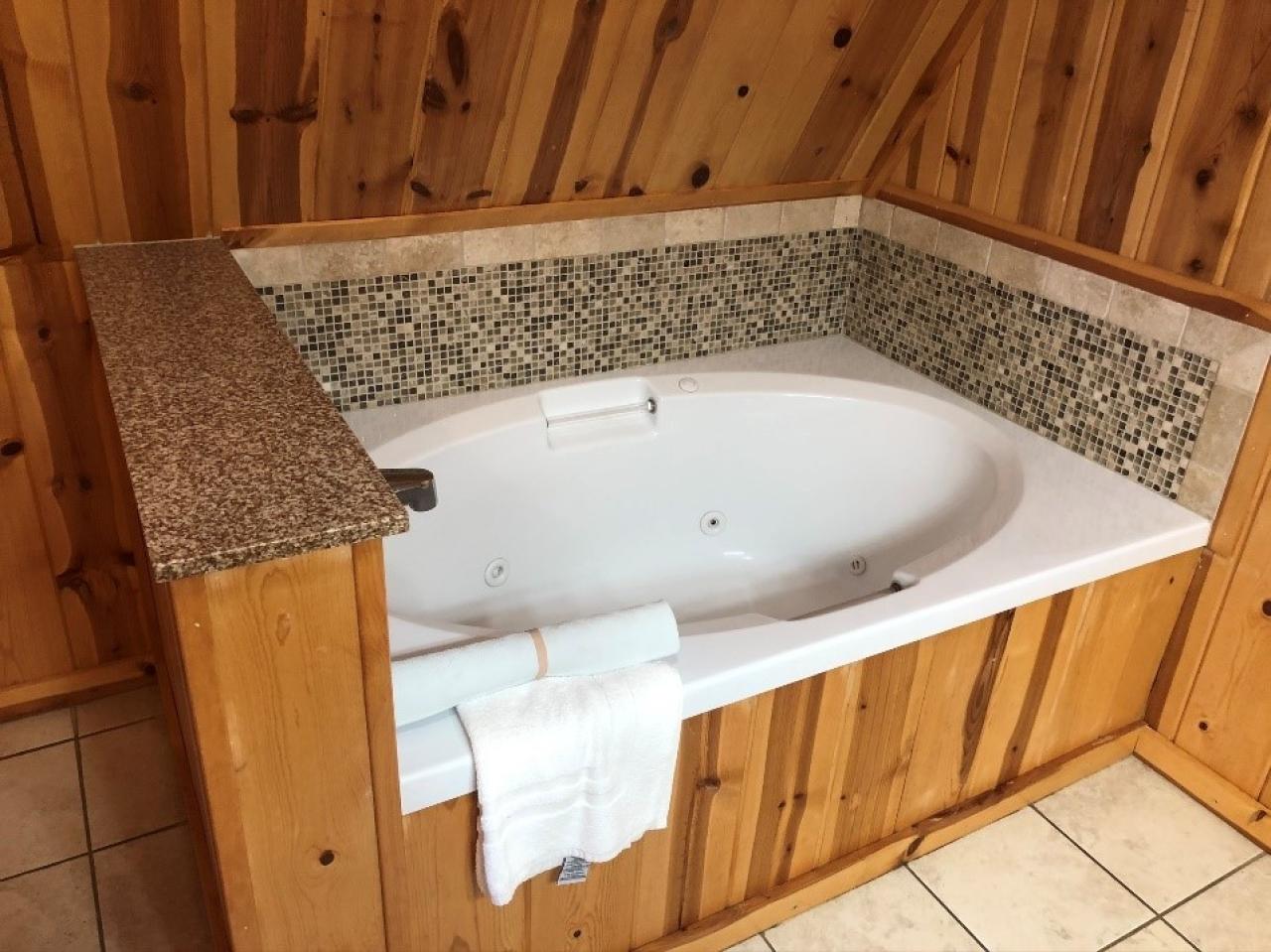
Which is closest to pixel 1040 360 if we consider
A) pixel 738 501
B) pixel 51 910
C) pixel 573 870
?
pixel 738 501

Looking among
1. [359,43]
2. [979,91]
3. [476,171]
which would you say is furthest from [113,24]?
[979,91]

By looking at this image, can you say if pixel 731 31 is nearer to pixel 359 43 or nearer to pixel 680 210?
pixel 680 210

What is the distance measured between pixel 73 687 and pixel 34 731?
0.11m

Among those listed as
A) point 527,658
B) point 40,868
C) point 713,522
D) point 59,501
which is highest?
point 527,658

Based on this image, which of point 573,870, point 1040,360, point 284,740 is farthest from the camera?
point 1040,360

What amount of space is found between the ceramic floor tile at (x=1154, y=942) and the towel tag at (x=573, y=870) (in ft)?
3.15

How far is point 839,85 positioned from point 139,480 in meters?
1.65

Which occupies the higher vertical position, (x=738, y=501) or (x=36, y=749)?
(x=738, y=501)

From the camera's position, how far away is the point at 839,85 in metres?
2.16

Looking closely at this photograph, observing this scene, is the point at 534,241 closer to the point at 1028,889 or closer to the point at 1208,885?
the point at 1028,889

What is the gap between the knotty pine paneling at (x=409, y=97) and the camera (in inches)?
62.1

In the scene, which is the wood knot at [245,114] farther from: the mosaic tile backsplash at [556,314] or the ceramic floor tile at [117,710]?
the ceramic floor tile at [117,710]

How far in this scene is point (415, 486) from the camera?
134cm

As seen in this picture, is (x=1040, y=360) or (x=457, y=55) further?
(x=1040, y=360)
